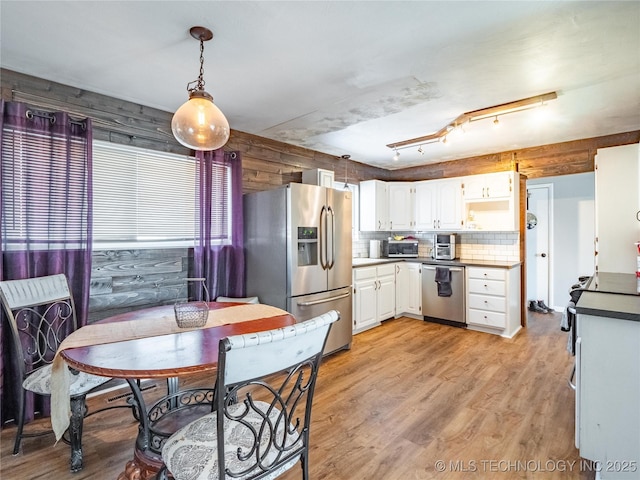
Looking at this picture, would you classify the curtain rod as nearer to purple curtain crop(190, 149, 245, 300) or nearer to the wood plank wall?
the wood plank wall

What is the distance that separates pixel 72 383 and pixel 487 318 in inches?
167

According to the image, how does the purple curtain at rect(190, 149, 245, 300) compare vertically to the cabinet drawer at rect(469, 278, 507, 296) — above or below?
above

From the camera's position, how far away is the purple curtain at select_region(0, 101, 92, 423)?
2199 millimetres

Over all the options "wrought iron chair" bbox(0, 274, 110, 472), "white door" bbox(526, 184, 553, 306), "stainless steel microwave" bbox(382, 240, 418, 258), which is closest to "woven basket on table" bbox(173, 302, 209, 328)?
"wrought iron chair" bbox(0, 274, 110, 472)

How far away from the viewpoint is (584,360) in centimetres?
172

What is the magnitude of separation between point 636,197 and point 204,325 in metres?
4.08

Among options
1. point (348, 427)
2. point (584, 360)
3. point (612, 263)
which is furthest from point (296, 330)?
point (612, 263)

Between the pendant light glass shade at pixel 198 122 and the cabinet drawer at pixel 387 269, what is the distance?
312 cm

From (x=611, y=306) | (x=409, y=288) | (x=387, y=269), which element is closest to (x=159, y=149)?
(x=387, y=269)

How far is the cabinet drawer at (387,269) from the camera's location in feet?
14.6

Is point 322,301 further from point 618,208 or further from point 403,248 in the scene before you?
point 618,208

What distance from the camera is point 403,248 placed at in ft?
16.9

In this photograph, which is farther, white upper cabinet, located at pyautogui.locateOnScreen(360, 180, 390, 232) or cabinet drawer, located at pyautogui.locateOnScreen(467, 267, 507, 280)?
white upper cabinet, located at pyautogui.locateOnScreen(360, 180, 390, 232)

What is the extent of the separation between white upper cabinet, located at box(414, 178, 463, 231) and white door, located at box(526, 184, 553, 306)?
188 cm
